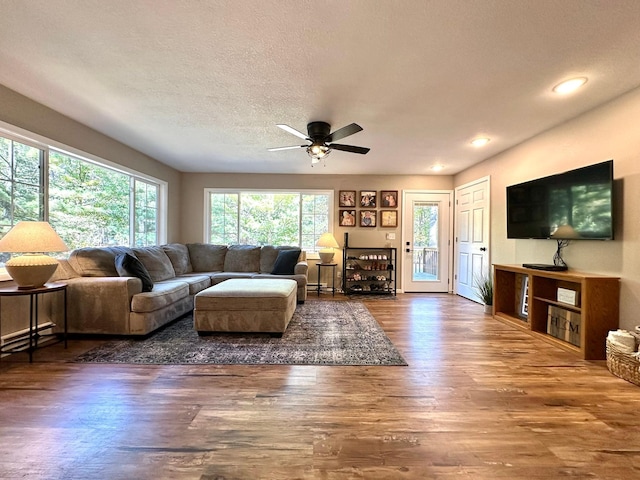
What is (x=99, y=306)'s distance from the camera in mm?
2918

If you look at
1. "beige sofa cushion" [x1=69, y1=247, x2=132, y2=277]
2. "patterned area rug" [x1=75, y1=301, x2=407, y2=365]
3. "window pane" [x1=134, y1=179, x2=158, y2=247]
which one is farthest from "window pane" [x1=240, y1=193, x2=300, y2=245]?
"beige sofa cushion" [x1=69, y1=247, x2=132, y2=277]

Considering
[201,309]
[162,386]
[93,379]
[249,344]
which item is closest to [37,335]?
[93,379]

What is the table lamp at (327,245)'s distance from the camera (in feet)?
17.2

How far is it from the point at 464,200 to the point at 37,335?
6.01 meters

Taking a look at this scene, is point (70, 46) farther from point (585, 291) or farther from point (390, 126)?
point (585, 291)

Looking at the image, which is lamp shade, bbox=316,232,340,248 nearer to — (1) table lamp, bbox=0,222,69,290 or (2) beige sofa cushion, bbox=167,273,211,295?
(2) beige sofa cushion, bbox=167,273,211,295

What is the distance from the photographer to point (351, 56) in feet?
6.60

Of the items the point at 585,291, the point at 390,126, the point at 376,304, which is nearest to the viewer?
the point at 585,291

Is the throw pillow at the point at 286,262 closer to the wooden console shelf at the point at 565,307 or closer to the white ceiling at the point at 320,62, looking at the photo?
the white ceiling at the point at 320,62

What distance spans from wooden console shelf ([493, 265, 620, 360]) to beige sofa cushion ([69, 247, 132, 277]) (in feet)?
15.0

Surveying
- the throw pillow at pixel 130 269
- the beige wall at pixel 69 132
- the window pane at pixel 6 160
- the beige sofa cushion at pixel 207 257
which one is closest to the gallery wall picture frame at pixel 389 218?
the beige sofa cushion at pixel 207 257

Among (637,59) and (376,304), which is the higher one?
(637,59)

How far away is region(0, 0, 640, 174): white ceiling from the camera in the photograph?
1634 millimetres

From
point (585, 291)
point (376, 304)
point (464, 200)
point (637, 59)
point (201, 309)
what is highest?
point (637, 59)
